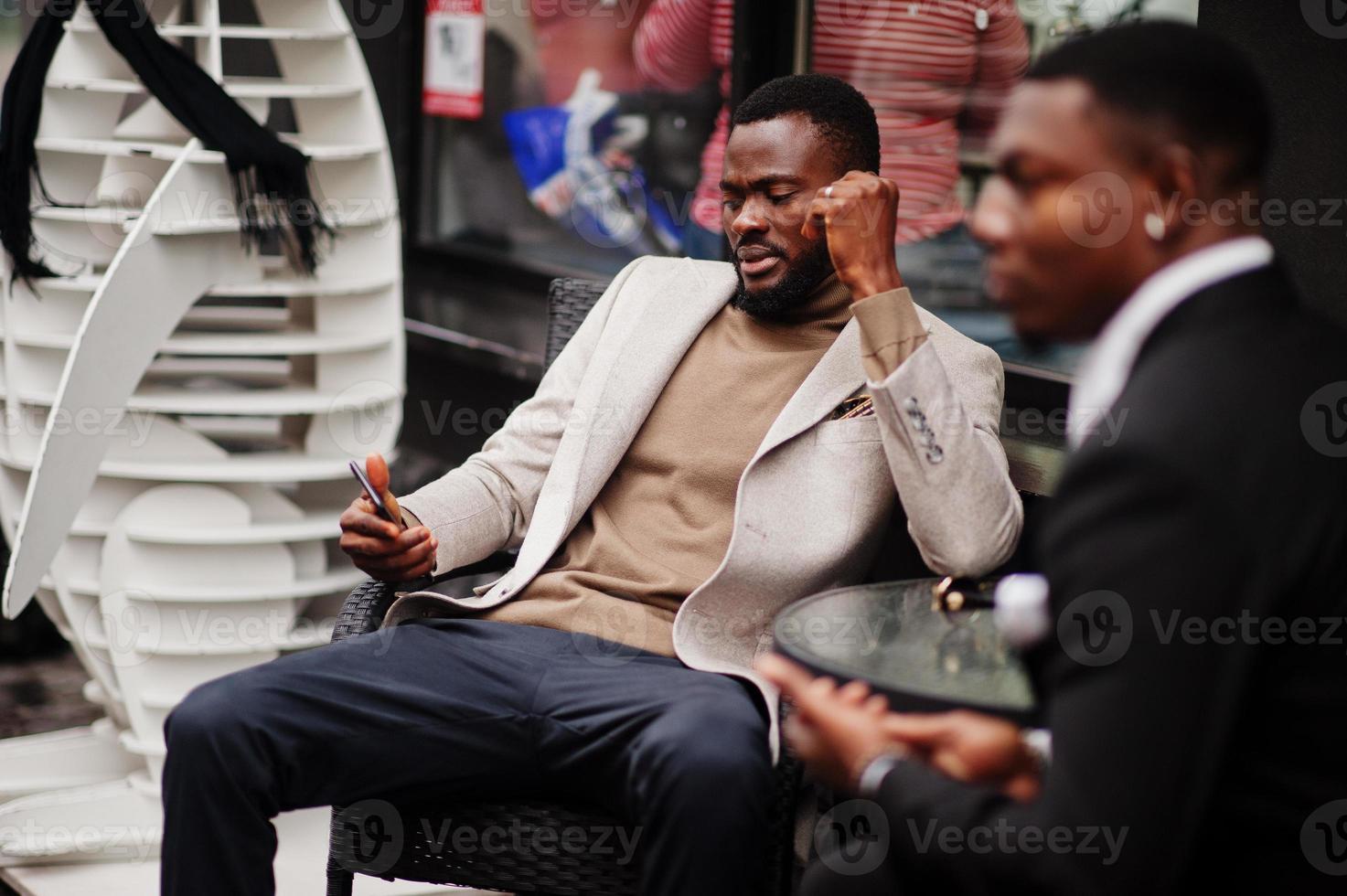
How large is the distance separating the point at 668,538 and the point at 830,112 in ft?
2.91

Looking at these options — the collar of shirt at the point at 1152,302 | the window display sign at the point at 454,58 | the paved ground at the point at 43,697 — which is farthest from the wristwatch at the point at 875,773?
the window display sign at the point at 454,58

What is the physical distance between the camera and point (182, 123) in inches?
129

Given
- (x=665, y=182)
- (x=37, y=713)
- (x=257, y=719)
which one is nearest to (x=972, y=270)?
(x=665, y=182)

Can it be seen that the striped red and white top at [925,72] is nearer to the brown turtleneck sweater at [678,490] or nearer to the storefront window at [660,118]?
the storefront window at [660,118]

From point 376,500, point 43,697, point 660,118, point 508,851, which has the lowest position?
point 43,697

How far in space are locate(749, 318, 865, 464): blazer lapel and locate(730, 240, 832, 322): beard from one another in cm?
15

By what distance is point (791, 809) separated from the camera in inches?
96.3

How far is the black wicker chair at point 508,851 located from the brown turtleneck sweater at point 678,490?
1.20 ft

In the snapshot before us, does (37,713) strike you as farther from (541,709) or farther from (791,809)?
(791,809)

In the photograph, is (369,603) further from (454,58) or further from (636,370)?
(454,58)

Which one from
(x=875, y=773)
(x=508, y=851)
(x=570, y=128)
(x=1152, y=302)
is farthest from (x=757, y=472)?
(x=570, y=128)

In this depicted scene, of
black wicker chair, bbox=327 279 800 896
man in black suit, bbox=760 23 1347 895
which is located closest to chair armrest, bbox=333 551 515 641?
black wicker chair, bbox=327 279 800 896

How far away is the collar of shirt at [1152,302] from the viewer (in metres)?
1.50

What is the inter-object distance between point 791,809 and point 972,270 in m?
1.96
